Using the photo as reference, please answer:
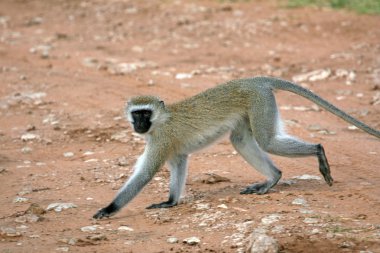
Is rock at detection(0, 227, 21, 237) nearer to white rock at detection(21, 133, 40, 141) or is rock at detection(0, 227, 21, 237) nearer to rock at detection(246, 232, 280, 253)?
rock at detection(246, 232, 280, 253)

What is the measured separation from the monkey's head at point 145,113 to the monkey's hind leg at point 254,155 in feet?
2.62

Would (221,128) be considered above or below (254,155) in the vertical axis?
above

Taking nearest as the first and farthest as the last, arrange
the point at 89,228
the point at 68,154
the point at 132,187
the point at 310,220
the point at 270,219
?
1. the point at 310,220
2. the point at 270,219
3. the point at 89,228
4. the point at 132,187
5. the point at 68,154

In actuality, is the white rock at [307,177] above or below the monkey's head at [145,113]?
below

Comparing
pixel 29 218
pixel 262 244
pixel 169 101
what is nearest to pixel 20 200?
pixel 29 218

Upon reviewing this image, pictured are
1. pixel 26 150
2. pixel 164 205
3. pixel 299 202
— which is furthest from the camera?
pixel 26 150

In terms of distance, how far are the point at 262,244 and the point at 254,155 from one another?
2.14 m

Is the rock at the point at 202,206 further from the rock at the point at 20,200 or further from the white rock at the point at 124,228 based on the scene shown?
the rock at the point at 20,200

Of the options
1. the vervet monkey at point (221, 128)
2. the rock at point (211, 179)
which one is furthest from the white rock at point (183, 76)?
the vervet monkey at point (221, 128)

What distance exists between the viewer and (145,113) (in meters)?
8.00

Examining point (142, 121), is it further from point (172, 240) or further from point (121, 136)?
point (121, 136)

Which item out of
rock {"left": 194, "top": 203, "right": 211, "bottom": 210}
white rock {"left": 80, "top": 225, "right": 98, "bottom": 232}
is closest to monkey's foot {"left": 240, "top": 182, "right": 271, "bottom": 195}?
rock {"left": 194, "top": 203, "right": 211, "bottom": 210}

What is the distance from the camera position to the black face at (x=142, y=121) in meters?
7.95

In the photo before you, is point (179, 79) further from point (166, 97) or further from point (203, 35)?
point (203, 35)
